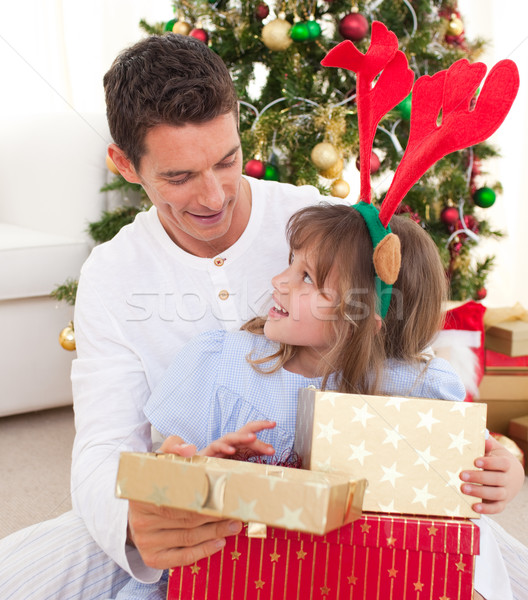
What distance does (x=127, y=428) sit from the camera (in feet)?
3.31

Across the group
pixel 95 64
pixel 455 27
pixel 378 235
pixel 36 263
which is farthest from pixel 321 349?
pixel 95 64

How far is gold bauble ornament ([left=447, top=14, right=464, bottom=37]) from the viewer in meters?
2.00

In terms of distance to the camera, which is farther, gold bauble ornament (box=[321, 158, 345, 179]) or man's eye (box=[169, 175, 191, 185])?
gold bauble ornament (box=[321, 158, 345, 179])

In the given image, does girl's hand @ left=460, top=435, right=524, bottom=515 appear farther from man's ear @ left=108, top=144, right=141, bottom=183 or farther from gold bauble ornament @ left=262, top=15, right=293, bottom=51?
gold bauble ornament @ left=262, top=15, right=293, bottom=51

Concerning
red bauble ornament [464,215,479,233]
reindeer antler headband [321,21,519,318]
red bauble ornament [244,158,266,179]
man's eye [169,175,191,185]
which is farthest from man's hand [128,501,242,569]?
red bauble ornament [464,215,479,233]

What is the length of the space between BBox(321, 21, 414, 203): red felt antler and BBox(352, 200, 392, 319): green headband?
0.04 metres

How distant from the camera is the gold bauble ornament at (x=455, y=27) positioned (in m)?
2.00

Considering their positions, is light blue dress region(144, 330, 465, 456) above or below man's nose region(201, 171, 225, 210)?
below

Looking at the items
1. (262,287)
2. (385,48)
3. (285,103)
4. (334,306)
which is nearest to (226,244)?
(262,287)

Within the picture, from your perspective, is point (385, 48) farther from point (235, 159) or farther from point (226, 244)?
point (226, 244)

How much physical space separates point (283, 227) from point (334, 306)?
292mm

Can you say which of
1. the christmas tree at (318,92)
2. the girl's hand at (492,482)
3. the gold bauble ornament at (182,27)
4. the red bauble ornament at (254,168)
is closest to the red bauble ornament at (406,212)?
Result: the christmas tree at (318,92)

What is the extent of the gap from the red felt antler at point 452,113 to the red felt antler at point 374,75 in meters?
0.04

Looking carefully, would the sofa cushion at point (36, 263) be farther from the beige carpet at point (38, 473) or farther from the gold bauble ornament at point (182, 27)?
the gold bauble ornament at point (182, 27)
